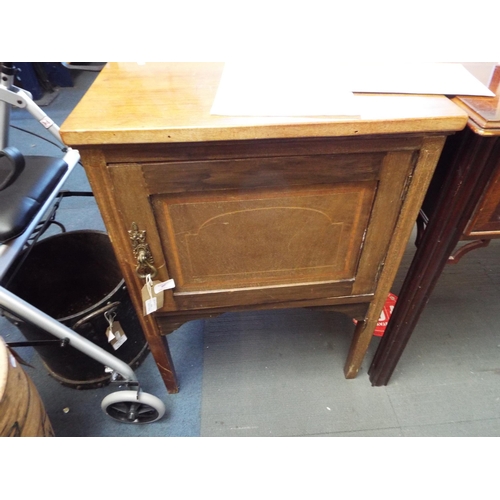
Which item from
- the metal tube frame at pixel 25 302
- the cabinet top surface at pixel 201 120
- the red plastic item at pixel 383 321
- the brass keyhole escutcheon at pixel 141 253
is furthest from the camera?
the red plastic item at pixel 383 321

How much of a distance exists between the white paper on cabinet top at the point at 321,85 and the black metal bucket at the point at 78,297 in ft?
1.79

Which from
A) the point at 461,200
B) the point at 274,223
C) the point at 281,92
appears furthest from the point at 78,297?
the point at 461,200

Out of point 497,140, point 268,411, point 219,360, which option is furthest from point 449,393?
point 497,140

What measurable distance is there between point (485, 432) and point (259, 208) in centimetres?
90

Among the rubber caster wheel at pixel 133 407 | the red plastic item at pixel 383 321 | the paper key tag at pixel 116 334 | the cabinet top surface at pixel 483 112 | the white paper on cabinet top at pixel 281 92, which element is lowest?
the red plastic item at pixel 383 321

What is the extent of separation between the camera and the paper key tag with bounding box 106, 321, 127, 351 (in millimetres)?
857

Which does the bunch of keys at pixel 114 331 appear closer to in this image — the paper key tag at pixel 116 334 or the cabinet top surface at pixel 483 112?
the paper key tag at pixel 116 334

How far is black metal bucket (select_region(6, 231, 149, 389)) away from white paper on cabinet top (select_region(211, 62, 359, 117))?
540 mm

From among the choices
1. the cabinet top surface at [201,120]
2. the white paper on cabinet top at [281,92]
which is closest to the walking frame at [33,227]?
the cabinet top surface at [201,120]

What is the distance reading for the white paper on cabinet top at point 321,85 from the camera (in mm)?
→ 508

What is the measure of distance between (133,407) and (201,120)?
0.75m

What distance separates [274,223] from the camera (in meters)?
0.62

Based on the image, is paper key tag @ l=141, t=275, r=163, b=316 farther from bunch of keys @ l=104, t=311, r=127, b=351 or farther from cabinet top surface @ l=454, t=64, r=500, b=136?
cabinet top surface @ l=454, t=64, r=500, b=136

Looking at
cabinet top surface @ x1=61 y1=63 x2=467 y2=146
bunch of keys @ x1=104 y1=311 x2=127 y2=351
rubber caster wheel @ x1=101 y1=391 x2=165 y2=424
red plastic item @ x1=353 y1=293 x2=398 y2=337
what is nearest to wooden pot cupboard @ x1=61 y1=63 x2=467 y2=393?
cabinet top surface @ x1=61 y1=63 x2=467 y2=146
